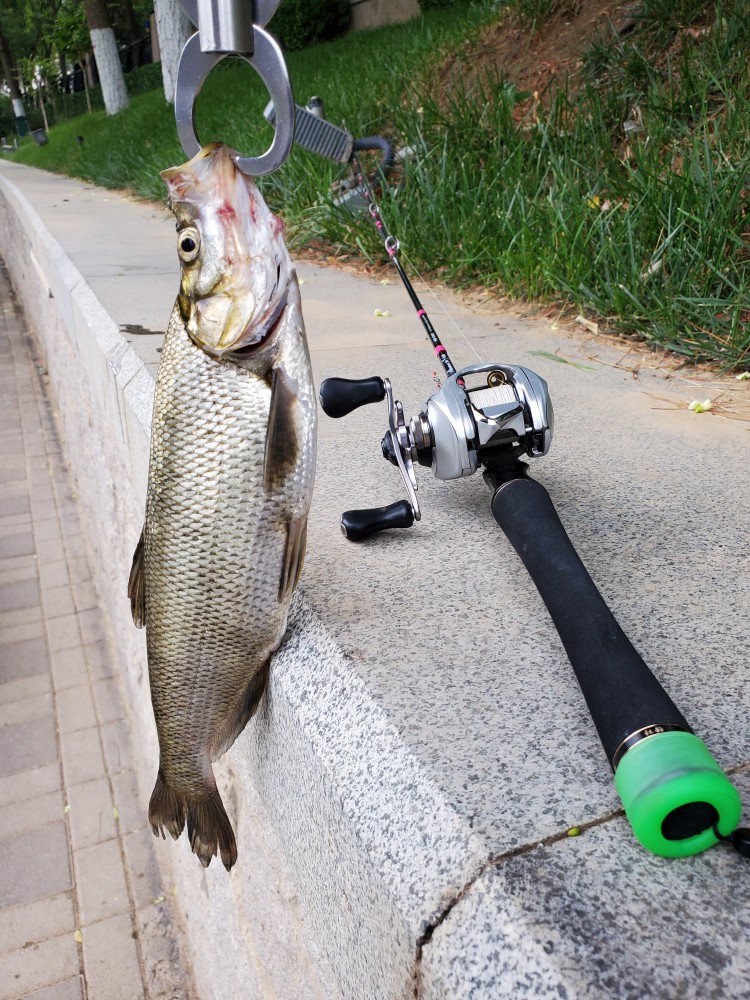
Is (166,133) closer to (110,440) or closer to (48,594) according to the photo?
(48,594)

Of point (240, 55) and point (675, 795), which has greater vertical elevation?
point (240, 55)

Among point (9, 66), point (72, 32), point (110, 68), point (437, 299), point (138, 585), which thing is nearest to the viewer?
point (138, 585)

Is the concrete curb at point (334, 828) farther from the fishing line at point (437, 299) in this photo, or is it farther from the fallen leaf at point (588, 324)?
the fallen leaf at point (588, 324)

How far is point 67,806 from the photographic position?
3.82 meters

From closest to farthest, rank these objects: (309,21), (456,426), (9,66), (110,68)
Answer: (456,426)
(110,68)
(309,21)
(9,66)

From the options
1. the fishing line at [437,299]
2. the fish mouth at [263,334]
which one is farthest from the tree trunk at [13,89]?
the fish mouth at [263,334]

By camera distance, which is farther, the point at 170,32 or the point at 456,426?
the point at 170,32

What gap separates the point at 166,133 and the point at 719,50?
9.65 meters

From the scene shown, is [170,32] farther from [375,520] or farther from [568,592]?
[568,592]

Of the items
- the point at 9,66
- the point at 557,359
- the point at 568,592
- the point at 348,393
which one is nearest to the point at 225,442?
the point at 348,393

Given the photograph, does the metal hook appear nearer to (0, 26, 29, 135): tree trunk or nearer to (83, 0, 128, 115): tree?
(83, 0, 128, 115): tree

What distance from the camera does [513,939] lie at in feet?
3.08

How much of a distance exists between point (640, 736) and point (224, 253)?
93cm

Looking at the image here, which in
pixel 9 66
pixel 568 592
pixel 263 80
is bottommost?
pixel 568 592
